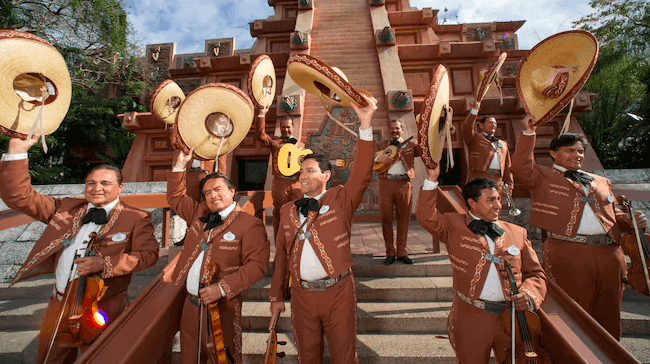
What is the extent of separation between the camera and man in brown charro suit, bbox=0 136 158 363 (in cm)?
218

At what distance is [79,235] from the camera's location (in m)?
2.41

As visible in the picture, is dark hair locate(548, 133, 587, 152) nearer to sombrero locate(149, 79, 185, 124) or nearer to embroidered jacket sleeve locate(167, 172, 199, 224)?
embroidered jacket sleeve locate(167, 172, 199, 224)

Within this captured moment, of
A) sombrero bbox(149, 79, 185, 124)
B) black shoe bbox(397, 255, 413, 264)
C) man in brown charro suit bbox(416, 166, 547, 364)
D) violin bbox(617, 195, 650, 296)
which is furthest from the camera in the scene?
sombrero bbox(149, 79, 185, 124)

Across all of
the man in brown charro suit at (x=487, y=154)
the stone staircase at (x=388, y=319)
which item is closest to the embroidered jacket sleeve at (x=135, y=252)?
the stone staircase at (x=388, y=319)

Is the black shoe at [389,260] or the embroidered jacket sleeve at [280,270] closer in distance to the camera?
the embroidered jacket sleeve at [280,270]

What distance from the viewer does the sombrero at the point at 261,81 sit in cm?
372

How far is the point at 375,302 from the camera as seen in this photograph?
3570 mm

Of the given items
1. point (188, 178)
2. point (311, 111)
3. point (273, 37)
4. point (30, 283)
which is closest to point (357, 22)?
point (273, 37)

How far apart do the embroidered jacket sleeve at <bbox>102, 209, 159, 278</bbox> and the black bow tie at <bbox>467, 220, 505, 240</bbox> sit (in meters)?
2.58

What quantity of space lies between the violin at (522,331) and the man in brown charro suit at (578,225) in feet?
3.34

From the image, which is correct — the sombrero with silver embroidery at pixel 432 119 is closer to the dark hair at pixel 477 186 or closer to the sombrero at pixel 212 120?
the dark hair at pixel 477 186

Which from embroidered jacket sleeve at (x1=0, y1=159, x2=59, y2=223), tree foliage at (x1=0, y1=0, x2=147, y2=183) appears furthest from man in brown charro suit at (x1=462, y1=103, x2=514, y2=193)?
tree foliage at (x1=0, y1=0, x2=147, y2=183)

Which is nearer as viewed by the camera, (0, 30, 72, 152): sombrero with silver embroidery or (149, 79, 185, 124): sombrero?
(0, 30, 72, 152): sombrero with silver embroidery

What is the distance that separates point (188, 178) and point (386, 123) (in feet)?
19.3
